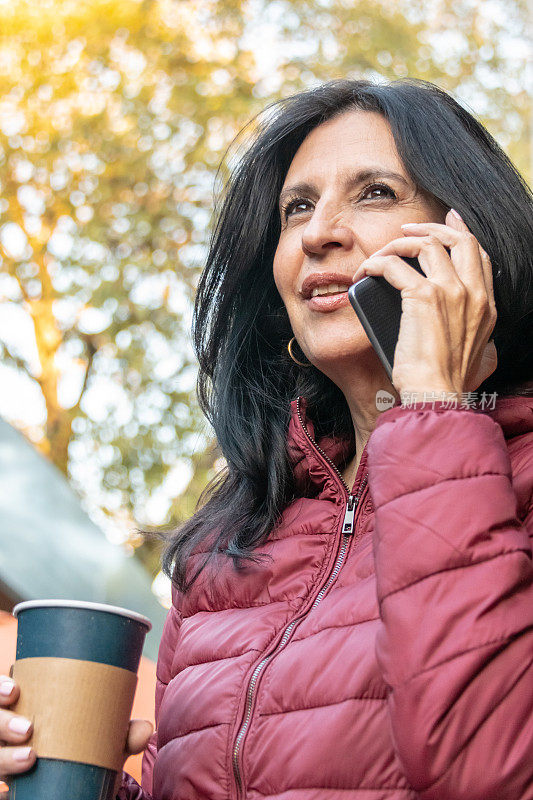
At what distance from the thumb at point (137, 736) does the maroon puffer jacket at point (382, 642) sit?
18 centimetres

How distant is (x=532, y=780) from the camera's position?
4.12 feet

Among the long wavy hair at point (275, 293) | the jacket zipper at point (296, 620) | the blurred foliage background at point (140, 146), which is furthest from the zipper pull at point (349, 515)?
the blurred foliage background at point (140, 146)

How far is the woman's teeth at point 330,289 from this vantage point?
193 cm

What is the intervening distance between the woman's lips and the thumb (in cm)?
88

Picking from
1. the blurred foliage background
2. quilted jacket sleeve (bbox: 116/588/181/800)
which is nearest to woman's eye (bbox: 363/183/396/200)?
quilted jacket sleeve (bbox: 116/588/181/800)

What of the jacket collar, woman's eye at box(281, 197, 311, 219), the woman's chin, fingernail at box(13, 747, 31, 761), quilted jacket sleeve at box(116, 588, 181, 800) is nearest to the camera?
fingernail at box(13, 747, 31, 761)

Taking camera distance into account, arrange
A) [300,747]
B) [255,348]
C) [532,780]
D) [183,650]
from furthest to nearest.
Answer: [255,348]
[183,650]
[300,747]
[532,780]

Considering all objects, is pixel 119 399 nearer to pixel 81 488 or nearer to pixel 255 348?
pixel 81 488

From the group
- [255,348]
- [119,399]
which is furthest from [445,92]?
[119,399]

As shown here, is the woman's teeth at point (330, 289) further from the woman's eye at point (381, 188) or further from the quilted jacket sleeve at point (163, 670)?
the quilted jacket sleeve at point (163, 670)

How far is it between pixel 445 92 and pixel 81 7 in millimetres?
8158

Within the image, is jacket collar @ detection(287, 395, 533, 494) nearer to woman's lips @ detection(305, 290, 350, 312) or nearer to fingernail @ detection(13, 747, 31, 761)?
woman's lips @ detection(305, 290, 350, 312)

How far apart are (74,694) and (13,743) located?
0.11 meters

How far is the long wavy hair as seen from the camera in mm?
1916
